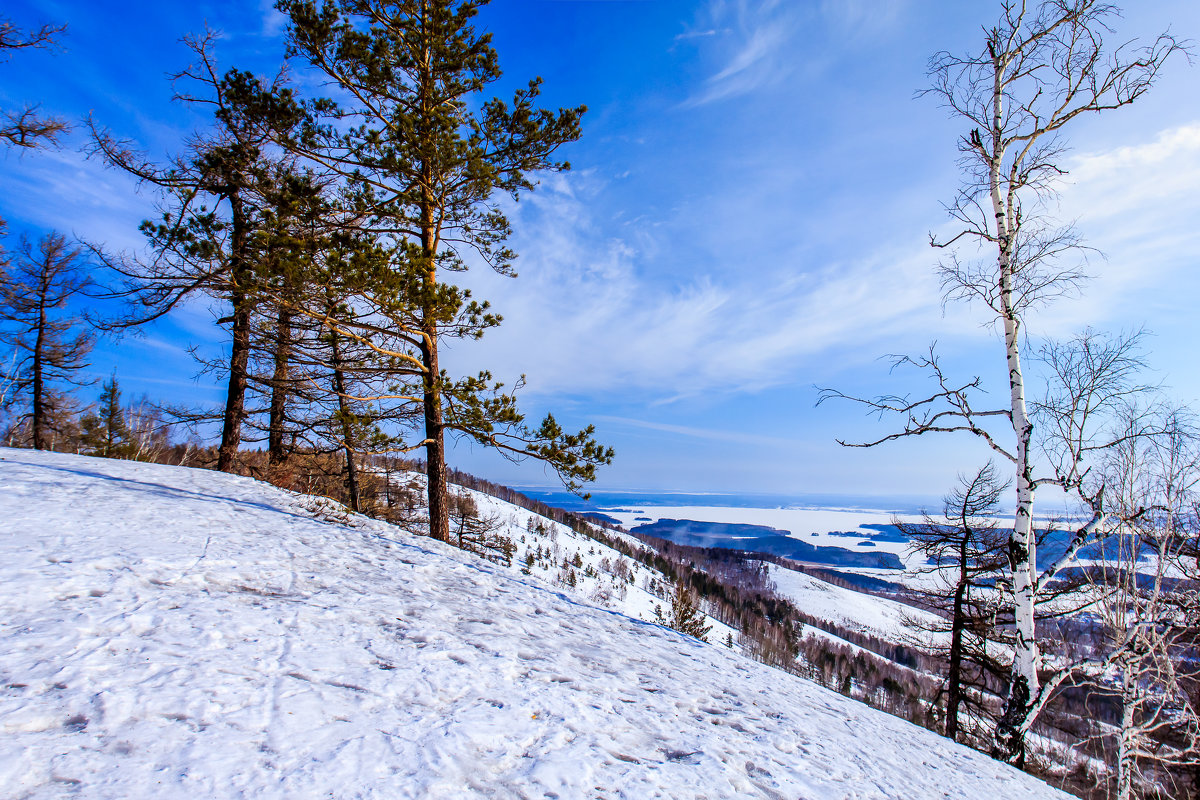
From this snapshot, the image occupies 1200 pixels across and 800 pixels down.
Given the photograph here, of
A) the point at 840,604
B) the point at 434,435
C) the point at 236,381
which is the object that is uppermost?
the point at 236,381

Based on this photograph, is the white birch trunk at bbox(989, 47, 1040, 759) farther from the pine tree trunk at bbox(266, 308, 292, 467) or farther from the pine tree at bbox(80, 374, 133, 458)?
the pine tree at bbox(80, 374, 133, 458)

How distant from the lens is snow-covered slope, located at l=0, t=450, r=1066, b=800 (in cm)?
209

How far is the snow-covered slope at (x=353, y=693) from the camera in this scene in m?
2.09

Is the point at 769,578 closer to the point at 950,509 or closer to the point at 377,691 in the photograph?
the point at 950,509

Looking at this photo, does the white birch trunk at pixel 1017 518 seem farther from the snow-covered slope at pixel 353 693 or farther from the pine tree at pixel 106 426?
the pine tree at pixel 106 426

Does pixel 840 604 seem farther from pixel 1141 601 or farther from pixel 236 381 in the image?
pixel 236 381

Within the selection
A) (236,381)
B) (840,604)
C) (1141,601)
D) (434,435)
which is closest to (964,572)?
(1141,601)

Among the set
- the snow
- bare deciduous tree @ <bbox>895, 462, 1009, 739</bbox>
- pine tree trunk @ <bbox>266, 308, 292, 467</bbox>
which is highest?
pine tree trunk @ <bbox>266, 308, 292, 467</bbox>

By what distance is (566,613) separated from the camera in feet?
18.9

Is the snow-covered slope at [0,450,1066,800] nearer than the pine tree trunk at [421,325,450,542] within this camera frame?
Yes

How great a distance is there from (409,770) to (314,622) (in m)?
2.08

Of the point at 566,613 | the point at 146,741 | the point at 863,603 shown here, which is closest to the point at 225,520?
the point at 566,613

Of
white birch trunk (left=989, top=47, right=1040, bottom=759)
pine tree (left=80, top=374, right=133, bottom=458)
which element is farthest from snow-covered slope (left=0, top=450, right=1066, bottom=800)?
pine tree (left=80, top=374, right=133, bottom=458)

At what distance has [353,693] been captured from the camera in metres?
2.83
